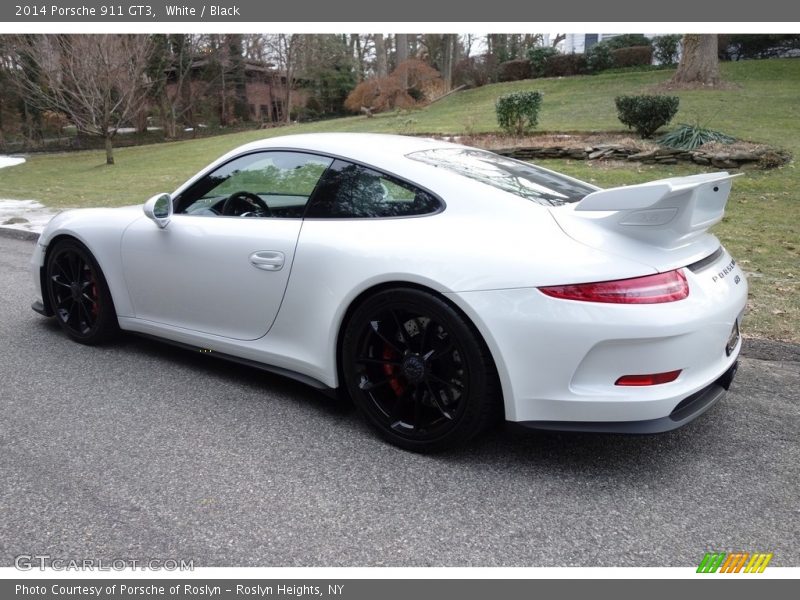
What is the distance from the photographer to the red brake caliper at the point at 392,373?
3.11 meters

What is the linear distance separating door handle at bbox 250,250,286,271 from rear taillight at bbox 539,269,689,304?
4.44 ft

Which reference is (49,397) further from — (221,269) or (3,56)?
(3,56)

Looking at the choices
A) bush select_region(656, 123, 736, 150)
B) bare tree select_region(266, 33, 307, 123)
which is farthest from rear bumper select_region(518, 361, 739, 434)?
bare tree select_region(266, 33, 307, 123)

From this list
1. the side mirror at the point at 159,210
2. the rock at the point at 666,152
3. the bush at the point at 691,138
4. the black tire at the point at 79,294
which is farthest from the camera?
the bush at the point at 691,138

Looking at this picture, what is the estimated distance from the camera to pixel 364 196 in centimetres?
329

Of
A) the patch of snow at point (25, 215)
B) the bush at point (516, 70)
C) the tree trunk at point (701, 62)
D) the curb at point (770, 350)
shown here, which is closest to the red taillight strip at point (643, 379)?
the curb at point (770, 350)

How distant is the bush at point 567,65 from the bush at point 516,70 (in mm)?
1241

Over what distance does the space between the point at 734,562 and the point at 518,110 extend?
13.1 metres

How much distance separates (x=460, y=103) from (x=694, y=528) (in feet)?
82.9

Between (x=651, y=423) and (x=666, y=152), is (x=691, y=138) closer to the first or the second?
(x=666, y=152)

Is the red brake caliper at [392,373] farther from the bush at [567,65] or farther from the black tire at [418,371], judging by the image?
the bush at [567,65]

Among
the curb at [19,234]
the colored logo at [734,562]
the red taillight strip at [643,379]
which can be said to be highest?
the red taillight strip at [643,379]

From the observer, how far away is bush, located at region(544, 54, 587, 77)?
92.7 feet

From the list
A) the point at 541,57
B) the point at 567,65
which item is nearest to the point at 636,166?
the point at 567,65
